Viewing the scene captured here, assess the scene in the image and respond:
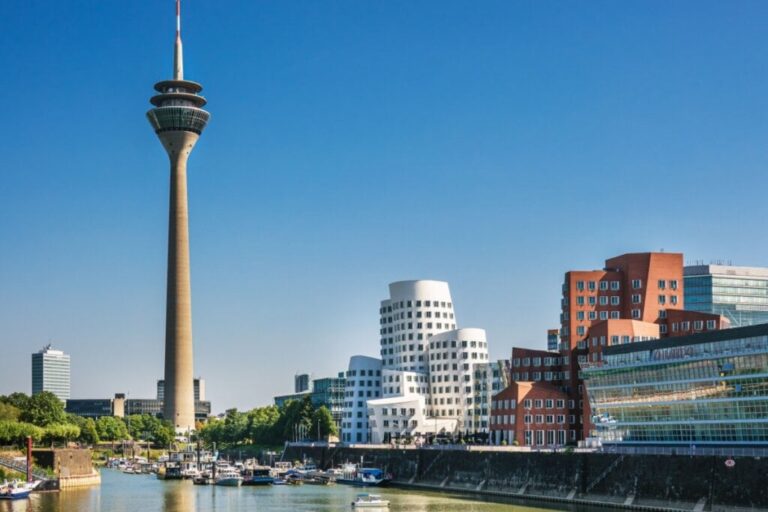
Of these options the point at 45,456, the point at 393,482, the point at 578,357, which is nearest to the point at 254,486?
the point at 393,482

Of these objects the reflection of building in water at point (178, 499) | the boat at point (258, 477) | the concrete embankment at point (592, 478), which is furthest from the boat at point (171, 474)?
the concrete embankment at point (592, 478)

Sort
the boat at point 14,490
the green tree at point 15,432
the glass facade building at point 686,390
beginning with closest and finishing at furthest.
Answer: the glass facade building at point 686,390
the boat at point 14,490
the green tree at point 15,432

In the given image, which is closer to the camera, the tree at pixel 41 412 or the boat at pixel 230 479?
the boat at pixel 230 479

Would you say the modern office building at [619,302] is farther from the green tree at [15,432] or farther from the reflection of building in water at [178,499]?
the green tree at [15,432]

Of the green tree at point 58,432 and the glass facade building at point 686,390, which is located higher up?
the glass facade building at point 686,390

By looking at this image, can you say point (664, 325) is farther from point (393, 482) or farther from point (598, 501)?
point (598, 501)

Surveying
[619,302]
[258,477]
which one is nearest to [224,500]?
[258,477]

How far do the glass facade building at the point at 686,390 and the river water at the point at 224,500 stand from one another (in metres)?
24.1

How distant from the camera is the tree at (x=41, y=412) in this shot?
19112 cm

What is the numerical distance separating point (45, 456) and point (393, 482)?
50.4m

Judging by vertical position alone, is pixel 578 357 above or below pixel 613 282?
below

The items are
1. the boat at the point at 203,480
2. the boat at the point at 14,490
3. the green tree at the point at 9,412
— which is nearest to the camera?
the boat at the point at 14,490

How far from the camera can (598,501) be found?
379ft

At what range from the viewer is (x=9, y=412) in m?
186
